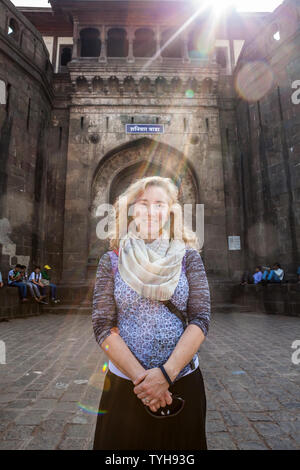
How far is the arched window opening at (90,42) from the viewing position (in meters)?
14.8

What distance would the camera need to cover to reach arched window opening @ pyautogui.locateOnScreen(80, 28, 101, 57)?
14839mm

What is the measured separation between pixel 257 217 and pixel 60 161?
1013 centimetres

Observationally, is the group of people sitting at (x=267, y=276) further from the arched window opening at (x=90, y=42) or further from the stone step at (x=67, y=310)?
the arched window opening at (x=90, y=42)

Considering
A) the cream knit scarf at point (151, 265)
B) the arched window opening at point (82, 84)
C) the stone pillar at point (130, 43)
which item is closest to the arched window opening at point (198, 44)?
the stone pillar at point (130, 43)

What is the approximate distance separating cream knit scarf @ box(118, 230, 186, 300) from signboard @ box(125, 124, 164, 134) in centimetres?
1330

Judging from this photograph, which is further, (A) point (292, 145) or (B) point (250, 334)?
(A) point (292, 145)

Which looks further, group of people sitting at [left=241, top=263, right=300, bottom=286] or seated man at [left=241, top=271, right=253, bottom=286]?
seated man at [left=241, top=271, right=253, bottom=286]

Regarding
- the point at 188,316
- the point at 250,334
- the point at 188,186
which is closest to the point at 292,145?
the point at 188,186

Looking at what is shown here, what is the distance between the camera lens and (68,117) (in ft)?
46.6

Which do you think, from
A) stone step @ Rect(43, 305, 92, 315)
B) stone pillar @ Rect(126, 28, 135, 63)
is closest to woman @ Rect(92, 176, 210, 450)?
stone step @ Rect(43, 305, 92, 315)

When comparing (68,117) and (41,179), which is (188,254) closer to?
(41,179)

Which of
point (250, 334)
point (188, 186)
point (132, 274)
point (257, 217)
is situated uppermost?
point (188, 186)

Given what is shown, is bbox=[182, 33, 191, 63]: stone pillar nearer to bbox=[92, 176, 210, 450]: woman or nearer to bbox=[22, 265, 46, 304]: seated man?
bbox=[22, 265, 46, 304]: seated man

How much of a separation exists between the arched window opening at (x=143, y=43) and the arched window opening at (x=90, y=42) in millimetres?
2126
